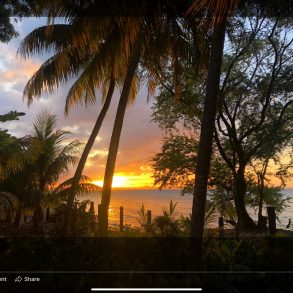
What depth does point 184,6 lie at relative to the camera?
862cm

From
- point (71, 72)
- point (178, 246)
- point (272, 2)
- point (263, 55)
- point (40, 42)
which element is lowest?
point (178, 246)

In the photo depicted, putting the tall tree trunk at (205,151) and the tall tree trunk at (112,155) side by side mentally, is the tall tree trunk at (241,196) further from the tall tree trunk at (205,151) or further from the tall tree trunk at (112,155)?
the tall tree trunk at (205,151)

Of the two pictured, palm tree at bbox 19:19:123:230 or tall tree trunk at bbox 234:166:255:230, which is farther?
tall tree trunk at bbox 234:166:255:230

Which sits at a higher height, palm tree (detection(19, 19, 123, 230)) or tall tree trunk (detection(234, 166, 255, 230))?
palm tree (detection(19, 19, 123, 230))

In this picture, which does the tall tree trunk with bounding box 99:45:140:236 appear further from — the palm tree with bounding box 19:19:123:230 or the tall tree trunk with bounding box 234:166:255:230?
the tall tree trunk with bounding box 234:166:255:230

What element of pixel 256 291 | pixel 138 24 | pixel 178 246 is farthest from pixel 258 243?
pixel 138 24

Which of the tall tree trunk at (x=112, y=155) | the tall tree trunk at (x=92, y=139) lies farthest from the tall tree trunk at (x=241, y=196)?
the tall tree trunk at (x=112, y=155)

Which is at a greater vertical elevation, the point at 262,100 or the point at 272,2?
the point at 262,100

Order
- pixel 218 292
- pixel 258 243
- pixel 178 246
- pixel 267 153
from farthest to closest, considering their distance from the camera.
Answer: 1. pixel 267 153
2. pixel 258 243
3. pixel 178 246
4. pixel 218 292

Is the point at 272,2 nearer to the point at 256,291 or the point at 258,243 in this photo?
the point at 258,243

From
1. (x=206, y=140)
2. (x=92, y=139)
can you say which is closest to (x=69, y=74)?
(x=92, y=139)

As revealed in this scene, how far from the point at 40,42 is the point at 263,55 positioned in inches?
431

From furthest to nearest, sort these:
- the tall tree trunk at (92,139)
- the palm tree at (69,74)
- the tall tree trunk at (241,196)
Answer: the tall tree trunk at (241,196)
the tall tree trunk at (92,139)
the palm tree at (69,74)

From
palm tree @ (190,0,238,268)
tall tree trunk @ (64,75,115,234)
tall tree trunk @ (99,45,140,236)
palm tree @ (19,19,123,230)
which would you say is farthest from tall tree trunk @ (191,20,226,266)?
tall tree trunk @ (64,75,115,234)
